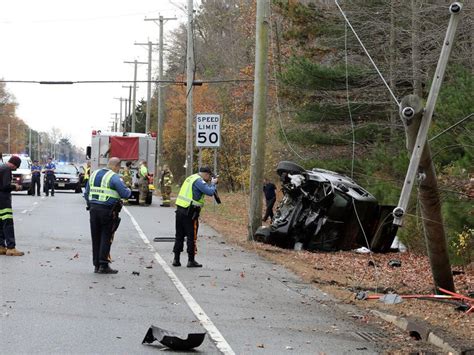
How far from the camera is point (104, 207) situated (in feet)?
38.5

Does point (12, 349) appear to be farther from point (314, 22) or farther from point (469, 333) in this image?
point (314, 22)

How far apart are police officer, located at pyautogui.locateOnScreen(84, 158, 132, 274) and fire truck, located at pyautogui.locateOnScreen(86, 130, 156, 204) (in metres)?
18.9

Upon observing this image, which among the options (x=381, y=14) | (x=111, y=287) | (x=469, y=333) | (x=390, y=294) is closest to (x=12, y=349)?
(x=111, y=287)

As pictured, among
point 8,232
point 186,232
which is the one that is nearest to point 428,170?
point 186,232

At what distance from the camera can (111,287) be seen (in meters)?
10.4

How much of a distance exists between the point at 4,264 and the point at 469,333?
24.1ft

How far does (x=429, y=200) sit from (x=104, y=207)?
4929 millimetres

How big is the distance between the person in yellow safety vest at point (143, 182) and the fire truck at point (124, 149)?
165 millimetres

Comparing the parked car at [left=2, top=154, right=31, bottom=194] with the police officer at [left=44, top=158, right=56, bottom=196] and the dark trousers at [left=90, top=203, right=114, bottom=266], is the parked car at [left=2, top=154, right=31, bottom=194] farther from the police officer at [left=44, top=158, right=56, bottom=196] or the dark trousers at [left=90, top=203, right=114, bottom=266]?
the dark trousers at [left=90, top=203, right=114, bottom=266]

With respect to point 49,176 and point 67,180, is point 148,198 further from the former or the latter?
point 67,180

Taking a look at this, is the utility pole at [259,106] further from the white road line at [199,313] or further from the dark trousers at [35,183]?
the dark trousers at [35,183]

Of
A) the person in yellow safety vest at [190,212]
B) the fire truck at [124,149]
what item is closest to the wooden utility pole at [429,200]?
the person in yellow safety vest at [190,212]

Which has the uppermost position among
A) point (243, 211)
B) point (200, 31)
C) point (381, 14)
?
point (200, 31)

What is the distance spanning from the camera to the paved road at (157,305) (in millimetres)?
7207
